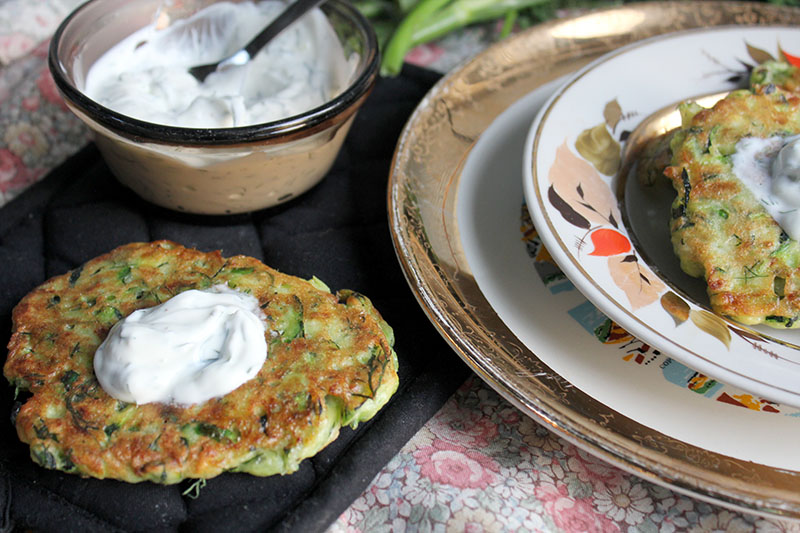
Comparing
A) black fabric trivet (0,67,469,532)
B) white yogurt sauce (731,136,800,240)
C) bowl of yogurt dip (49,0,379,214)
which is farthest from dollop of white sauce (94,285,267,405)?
white yogurt sauce (731,136,800,240)

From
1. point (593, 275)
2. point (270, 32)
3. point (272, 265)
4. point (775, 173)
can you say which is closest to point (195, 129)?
point (272, 265)

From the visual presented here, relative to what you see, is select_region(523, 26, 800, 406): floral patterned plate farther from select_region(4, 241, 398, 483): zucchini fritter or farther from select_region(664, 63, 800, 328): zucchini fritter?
select_region(4, 241, 398, 483): zucchini fritter

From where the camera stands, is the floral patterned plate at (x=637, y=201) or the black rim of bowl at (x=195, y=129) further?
the black rim of bowl at (x=195, y=129)

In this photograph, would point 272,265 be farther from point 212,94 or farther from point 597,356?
point 597,356

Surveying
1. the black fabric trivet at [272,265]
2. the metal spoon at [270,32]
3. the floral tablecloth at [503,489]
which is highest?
the metal spoon at [270,32]

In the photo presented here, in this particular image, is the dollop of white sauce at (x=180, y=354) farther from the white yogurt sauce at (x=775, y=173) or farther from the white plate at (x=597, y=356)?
the white yogurt sauce at (x=775, y=173)

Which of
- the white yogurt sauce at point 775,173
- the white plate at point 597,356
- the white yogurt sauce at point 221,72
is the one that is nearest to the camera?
the white plate at point 597,356

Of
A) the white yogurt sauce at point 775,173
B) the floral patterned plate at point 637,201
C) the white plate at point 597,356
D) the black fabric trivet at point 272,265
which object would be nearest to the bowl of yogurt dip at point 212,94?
the black fabric trivet at point 272,265
